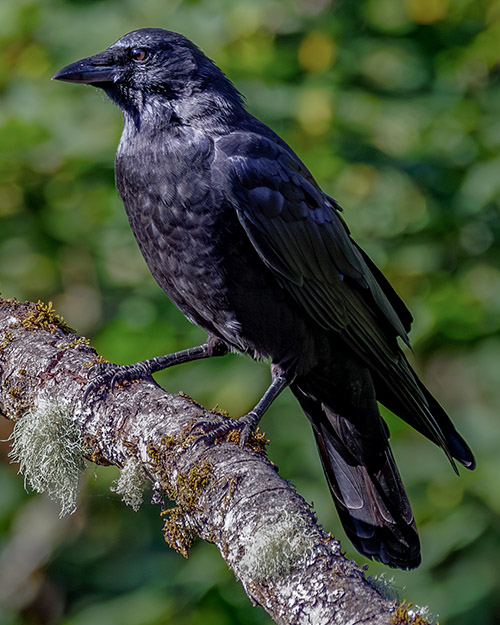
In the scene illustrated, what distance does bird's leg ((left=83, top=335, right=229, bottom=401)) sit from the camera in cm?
276

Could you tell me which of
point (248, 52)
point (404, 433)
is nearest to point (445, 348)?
point (404, 433)

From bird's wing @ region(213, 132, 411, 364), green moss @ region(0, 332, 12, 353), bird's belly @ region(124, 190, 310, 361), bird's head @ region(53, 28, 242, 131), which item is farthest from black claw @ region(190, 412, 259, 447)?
bird's head @ region(53, 28, 242, 131)

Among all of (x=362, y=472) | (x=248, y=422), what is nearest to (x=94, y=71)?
(x=248, y=422)

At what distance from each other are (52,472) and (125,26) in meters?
2.10

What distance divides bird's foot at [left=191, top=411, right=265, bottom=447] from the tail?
2.33ft

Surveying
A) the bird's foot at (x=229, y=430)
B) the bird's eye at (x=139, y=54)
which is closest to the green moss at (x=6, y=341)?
the bird's foot at (x=229, y=430)

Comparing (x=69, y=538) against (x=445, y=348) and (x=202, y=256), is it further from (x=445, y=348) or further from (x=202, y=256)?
(x=445, y=348)

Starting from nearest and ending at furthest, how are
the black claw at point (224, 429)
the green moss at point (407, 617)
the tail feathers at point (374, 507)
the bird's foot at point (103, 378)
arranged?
the green moss at point (407, 617) < the black claw at point (224, 429) < the bird's foot at point (103, 378) < the tail feathers at point (374, 507)

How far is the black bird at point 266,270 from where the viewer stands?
2.93 meters

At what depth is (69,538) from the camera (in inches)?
145

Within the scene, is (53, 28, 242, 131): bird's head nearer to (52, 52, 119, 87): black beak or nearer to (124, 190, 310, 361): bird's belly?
(52, 52, 119, 87): black beak

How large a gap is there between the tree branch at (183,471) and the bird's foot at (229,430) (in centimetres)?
3

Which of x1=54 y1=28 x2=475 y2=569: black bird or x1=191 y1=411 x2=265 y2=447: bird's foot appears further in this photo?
x1=54 y1=28 x2=475 y2=569: black bird

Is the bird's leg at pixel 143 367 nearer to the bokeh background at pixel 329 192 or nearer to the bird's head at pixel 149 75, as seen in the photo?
the bokeh background at pixel 329 192
